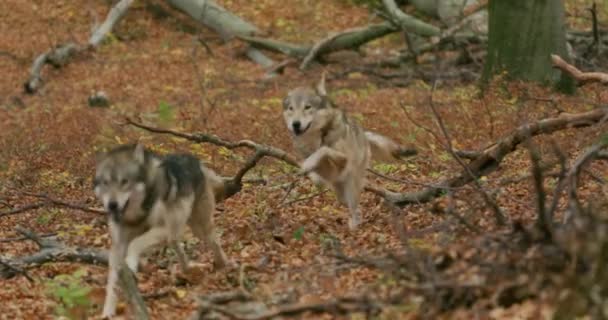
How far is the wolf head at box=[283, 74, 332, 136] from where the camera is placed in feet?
38.9

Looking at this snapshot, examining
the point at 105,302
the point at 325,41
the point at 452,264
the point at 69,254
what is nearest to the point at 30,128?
the point at 325,41

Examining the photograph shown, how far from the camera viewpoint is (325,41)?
23.6 meters

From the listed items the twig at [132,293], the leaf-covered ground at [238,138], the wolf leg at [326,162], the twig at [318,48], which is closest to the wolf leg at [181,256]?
the leaf-covered ground at [238,138]

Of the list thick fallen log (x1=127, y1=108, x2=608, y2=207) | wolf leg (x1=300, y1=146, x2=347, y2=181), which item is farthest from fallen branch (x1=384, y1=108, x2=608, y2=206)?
wolf leg (x1=300, y1=146, x2=347, y2=181)

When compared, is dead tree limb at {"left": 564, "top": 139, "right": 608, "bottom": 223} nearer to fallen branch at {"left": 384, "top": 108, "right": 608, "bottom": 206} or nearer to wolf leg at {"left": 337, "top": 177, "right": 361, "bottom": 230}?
fallen branch at {"left": 384, "top": 108, "right": 608, "bottom": 206}

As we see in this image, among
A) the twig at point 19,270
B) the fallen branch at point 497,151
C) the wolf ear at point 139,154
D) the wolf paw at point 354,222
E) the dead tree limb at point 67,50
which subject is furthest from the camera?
the dead tree limb at point 67,50

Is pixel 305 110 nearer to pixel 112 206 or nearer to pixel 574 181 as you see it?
pixel 112 206

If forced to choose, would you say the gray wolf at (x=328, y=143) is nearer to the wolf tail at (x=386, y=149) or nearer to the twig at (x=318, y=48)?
the wolf tail at (x=386, y=149)

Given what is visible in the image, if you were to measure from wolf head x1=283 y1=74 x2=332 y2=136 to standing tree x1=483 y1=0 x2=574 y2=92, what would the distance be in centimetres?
653

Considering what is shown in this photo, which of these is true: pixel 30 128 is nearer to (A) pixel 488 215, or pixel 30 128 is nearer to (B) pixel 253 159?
(B) pixel 253 159

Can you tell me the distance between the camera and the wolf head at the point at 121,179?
340 inches

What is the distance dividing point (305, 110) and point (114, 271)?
3.83 m

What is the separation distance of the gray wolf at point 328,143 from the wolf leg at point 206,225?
→ 200cm

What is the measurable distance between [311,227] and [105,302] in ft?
10.4
